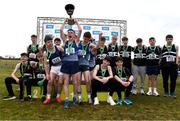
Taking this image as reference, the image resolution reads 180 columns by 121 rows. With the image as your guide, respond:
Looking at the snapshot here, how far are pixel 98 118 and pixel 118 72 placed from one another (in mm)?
2240

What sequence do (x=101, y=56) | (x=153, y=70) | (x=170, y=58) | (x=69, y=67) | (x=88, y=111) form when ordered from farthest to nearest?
(x=153, y=70) < (x=170, y=58) < (x=101, y=56) < (x=69, y=67) < (x=88, y=111)

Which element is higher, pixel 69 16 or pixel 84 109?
pixel 69 16

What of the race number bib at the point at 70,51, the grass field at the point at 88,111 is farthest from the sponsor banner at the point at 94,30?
the race number bib at the point at 70,51

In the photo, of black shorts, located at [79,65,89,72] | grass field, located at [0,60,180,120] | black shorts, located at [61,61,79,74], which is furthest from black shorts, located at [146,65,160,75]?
black shorts, located at [61,61,79,74]

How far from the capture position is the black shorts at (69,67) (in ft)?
28.7

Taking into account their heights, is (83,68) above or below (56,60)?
below

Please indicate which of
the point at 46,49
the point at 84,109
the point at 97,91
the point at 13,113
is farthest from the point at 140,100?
the point at 13,113

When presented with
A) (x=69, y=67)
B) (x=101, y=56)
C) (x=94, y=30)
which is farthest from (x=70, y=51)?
(x=94, y=30)

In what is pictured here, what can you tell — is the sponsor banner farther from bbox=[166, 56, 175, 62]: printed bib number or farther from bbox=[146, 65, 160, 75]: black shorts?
bbox=[166, 56, 175, 62]: printed bib number

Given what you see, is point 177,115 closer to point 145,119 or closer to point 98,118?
point 145,119

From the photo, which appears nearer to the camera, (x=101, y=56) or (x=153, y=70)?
(x=101, y=56)

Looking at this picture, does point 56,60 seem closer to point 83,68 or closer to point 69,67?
point 69,67

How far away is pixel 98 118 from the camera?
25.2 feet

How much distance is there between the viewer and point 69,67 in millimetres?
8734
